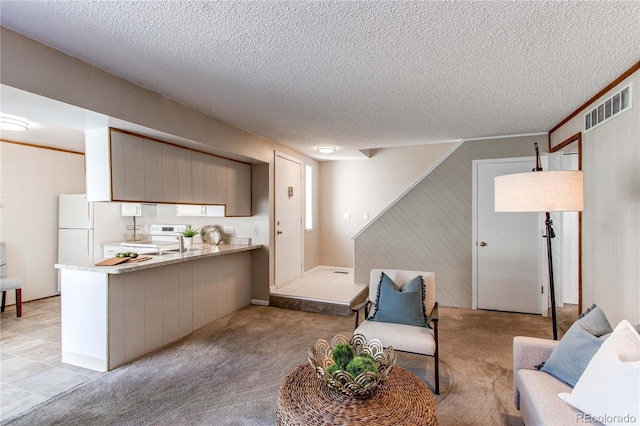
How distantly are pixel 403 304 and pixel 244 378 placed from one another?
4.83ft

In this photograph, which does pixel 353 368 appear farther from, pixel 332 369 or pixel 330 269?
pixel 330 269

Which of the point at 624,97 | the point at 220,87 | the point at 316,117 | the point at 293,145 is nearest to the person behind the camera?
the point at 624,97

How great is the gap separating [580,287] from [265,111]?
3.82m

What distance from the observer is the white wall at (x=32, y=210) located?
4.45m

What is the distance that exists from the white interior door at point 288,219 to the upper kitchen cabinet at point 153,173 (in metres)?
0.71

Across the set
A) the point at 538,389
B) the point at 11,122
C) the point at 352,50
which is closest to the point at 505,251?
the point at 538,389

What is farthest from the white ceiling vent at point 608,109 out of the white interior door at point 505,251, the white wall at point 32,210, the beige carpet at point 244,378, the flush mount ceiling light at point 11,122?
the white wall at point 32,210

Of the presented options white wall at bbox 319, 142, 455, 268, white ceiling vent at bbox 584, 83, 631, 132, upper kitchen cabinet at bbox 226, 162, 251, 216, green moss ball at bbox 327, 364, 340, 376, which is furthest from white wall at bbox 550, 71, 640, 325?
upper kitchen cabinet at bbox 226, 162, 251, 216

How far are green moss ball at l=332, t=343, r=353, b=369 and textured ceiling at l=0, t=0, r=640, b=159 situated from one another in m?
1.79

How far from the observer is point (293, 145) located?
4.98 m

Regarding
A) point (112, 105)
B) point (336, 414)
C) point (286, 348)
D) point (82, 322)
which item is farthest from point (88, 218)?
point (336, 414)

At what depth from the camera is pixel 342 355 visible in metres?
1.59

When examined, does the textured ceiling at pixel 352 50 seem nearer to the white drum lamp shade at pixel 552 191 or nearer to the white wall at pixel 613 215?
the white wall at pixel 613 215

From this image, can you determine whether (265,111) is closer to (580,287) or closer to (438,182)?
(438,182)
